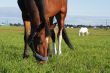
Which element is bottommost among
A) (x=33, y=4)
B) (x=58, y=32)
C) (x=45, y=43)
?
(x=58, y=32)

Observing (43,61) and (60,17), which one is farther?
(60,17)

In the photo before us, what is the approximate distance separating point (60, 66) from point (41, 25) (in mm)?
1069

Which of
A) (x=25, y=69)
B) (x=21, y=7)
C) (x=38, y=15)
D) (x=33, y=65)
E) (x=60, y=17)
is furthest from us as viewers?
(x=60, y=17)

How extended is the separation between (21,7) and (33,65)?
8.07 ft

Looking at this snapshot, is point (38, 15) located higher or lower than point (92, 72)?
higher

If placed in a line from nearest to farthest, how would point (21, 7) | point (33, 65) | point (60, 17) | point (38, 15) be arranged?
point (33, 65) < point (38, 15) < point (21, 7) < point (60, 17)

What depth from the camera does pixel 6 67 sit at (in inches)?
313

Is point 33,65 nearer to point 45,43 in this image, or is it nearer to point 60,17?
point 45,43

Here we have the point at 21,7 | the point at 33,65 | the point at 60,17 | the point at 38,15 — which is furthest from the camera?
the point at 60,17

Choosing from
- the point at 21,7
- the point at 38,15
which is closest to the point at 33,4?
the point at 38,15

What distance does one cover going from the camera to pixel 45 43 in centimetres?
872

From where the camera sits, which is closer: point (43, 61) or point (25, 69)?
point (25, 69)

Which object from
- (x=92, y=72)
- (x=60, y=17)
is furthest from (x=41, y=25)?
(x=60, y=17)

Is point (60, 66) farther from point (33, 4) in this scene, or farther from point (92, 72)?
point (33, 4)
